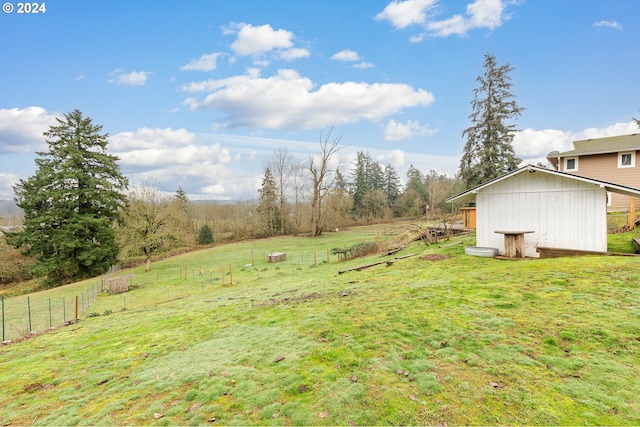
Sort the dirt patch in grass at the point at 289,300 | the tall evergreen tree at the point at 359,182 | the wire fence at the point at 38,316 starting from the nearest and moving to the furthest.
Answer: the dirt patch in grass at the point at 289,300 → the wire fence at the point at 38,316 → the tall evergreen tree at the point at 359,182

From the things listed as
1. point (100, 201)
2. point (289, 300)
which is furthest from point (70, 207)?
point (289, 300)

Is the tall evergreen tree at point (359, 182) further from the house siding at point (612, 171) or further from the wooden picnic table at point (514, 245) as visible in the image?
the wooden picnic table at point (514, 245)

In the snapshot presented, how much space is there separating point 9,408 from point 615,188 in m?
15.6

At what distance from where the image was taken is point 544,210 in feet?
36.5

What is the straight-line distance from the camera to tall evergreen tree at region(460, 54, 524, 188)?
2809cm

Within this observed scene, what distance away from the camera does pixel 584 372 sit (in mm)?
3795

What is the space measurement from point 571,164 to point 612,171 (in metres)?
2.24

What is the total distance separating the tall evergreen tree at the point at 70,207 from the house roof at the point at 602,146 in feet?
120

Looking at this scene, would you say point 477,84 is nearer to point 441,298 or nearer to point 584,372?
point 441,298

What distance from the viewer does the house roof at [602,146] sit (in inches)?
771

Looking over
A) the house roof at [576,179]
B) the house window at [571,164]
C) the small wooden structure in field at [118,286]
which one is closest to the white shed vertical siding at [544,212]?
the house roof at [576,179]

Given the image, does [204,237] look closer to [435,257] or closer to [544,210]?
[435,257]

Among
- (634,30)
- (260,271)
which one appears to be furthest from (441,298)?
(634,30)

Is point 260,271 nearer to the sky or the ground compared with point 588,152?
nearer to the ground
